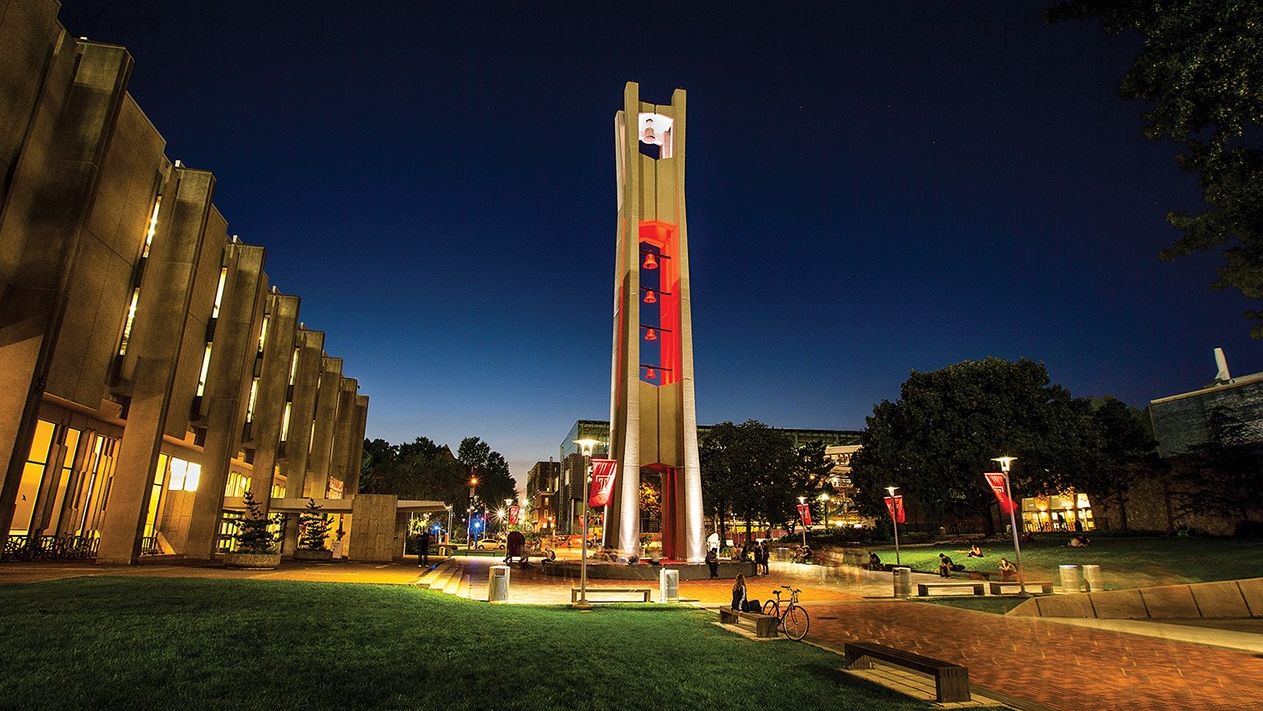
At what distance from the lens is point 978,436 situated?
4328 centimetres

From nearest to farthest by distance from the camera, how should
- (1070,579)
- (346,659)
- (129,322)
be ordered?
(346,659) → (1070,579) → (129,322)

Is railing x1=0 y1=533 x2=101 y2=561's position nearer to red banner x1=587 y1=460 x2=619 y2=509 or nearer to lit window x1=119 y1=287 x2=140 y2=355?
lit window x1=119 y1=287 x2=140 y2=355

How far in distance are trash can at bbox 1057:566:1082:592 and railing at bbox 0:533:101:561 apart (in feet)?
116

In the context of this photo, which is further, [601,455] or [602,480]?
[601,455]

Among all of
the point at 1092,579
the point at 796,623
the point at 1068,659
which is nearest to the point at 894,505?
the point at 1092,579

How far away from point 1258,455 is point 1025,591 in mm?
30826

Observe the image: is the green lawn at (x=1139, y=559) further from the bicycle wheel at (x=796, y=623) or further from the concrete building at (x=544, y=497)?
the concrete building at (x=544, y=497)

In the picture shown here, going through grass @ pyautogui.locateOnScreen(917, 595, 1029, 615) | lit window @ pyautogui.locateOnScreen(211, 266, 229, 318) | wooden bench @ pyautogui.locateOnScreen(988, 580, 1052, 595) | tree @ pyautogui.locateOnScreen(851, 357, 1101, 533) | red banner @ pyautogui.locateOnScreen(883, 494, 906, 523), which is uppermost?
lit window @ pyautogui.locateOnScreen(211, 266, 229, 318)

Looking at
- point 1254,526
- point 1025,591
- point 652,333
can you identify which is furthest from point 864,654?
point 1254,526

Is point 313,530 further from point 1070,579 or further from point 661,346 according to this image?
point 1070,579

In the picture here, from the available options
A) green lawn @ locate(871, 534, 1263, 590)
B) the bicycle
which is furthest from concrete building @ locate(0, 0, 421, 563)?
green lawn @ locate(871, 534, 1263, 590)

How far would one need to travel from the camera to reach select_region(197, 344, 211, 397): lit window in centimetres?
3052

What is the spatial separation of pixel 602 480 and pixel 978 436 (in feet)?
115

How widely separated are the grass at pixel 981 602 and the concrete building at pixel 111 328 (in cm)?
2827
